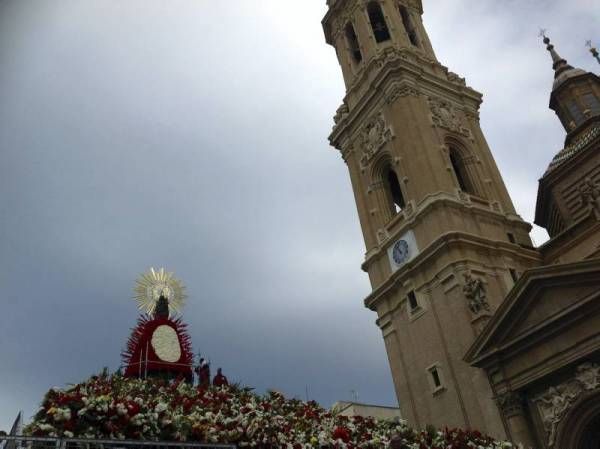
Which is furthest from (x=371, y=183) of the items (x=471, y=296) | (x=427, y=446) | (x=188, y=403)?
(x=188, y=403)

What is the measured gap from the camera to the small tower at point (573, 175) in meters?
26.0

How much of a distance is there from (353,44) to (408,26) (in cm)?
391

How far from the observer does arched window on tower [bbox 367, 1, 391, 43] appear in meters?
37.8

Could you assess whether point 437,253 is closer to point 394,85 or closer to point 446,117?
point 446,117

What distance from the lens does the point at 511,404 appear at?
20.0 meters

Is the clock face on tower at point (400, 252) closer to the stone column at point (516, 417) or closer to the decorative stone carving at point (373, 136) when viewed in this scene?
the decorative stone carving at point (373, 136)

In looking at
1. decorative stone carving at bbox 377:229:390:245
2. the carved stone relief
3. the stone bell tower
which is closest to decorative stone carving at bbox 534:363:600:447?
the stone bell tower

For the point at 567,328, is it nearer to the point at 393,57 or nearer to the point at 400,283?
the point at 400,283

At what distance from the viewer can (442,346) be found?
943 inches

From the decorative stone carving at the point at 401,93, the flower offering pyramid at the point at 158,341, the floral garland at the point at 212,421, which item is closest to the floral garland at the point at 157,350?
the flower offering pyramid at the point at 158,341

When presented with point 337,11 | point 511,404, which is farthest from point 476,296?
point 337,11

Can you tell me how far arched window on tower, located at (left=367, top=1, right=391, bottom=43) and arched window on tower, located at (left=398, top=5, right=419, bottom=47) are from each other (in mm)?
1532

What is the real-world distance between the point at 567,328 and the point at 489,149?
16018 mm

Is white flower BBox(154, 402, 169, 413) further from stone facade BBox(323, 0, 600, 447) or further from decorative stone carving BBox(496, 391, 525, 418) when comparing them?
decorative stone carving BBox(496, 391, 525, 418)
